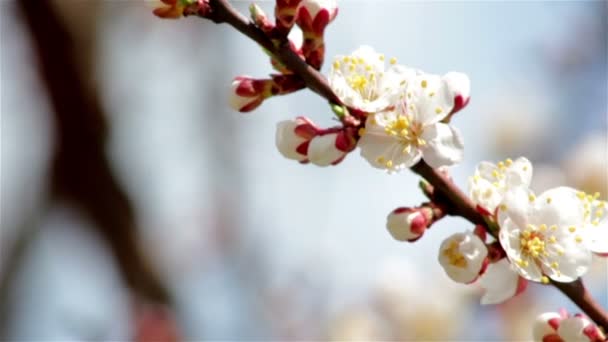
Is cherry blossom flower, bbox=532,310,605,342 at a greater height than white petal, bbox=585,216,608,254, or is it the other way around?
white petal, bbox=585,216,608,254

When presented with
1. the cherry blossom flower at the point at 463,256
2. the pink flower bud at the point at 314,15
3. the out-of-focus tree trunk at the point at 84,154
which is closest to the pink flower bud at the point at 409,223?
the cherry blossom flower at the point at 463,256

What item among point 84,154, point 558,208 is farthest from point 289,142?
point 84,154

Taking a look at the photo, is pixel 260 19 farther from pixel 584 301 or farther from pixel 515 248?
pixel 584 301

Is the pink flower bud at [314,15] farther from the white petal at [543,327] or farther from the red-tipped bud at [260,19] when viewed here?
the white petal at [543,327]

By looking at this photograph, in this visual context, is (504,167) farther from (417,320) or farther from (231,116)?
(231,116)

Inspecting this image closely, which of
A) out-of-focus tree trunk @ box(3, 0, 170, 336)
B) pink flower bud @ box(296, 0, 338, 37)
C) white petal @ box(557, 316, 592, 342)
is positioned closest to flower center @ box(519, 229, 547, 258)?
white petal @ box(557, 316, 592, 342)

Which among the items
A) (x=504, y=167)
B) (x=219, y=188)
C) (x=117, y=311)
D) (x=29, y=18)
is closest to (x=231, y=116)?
(x=219, y=188)

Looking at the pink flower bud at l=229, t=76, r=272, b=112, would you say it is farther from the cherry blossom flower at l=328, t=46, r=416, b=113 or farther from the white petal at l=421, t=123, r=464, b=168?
the white petal at l=421, t=123, r=464, b=168
